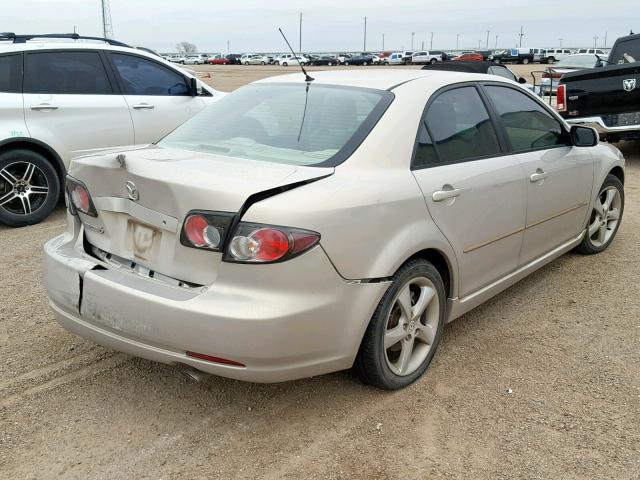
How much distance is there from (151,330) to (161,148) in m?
1.13

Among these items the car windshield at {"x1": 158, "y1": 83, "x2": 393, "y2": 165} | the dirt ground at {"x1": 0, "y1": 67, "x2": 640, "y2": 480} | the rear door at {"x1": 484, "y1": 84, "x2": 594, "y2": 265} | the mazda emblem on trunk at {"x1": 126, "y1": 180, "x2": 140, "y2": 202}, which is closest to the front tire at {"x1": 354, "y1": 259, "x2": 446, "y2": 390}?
the dirt ground at {"x1": 0, "y1": 67, "x2": 640, "y2": 480}

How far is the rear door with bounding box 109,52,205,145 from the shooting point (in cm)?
685

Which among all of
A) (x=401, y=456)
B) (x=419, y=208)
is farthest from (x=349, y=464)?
(x=419, y=208)

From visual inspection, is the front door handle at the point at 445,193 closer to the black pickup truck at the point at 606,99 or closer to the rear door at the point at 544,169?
the rear door at the point at 544,169

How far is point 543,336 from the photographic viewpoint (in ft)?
12.4

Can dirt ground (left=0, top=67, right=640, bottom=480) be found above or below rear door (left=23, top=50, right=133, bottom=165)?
below

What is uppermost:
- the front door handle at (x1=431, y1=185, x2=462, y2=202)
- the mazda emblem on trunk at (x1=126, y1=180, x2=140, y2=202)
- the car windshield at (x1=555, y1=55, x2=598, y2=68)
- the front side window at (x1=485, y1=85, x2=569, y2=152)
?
the car windshield at (x1=555, y1=55, x2=598, y2=68)

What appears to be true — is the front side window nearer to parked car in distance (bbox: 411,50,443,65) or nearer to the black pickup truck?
the black pickup truck

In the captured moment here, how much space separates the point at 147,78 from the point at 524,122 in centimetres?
456

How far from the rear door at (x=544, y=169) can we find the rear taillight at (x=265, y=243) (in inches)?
76.0

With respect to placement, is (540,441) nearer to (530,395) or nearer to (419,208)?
(530,395)

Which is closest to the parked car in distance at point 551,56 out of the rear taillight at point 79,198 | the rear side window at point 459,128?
the rear side window at point 459,128

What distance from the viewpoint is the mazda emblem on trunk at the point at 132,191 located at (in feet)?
9.02

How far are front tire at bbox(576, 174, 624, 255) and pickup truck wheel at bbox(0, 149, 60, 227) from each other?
4.98m
